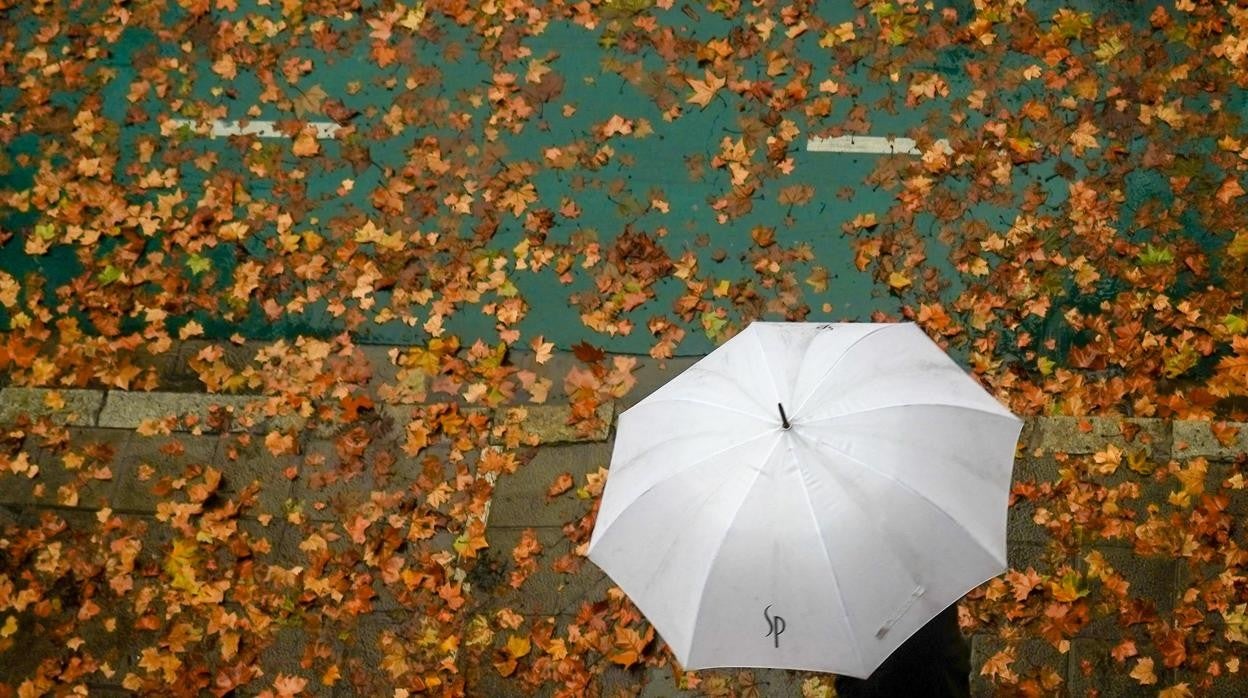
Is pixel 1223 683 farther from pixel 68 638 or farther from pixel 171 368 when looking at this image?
pixel 171 368

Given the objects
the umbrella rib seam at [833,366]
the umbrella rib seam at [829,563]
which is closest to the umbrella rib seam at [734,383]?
the umbrella rib seam at [833,366]

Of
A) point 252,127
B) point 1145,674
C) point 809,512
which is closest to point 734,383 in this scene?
point 809,512

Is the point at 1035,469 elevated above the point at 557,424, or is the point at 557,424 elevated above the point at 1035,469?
the point at 1035,469

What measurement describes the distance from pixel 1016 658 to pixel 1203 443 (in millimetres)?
1559

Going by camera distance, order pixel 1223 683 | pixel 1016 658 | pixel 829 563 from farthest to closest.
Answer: pixel 1016 658, pixel 1223 683, pixel 829 563

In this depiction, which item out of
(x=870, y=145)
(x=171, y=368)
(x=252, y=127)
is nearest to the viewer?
(x=171, y=368)

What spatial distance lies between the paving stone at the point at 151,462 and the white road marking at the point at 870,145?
4265 millimetres

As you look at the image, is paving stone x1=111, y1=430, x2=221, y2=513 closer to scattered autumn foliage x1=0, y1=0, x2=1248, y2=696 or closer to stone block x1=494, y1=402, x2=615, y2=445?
scattered autumn foliage x1=0, y1=0, x2=1248, y2=696

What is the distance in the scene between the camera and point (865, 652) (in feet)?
10.7

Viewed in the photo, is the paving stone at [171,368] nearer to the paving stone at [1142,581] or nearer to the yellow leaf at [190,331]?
the yellow leaf at [190,331]

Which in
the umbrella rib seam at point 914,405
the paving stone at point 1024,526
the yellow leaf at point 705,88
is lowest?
the paving stone at point 1024,526

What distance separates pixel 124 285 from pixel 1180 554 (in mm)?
6520

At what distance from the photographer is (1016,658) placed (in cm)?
457

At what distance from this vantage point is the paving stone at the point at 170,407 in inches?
229
